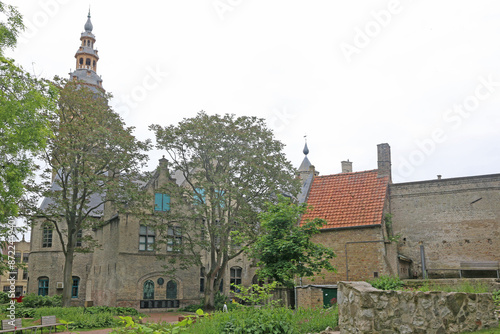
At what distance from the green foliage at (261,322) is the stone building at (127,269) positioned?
703 inches

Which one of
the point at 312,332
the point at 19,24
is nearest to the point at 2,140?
the point at 19,24

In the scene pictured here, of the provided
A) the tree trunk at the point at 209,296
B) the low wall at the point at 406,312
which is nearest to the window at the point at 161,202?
the tree trunk at the point at 209,296

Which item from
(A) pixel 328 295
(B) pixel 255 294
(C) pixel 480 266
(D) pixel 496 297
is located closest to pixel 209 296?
(A) pixel 328 295

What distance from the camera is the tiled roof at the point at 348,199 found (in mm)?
25938

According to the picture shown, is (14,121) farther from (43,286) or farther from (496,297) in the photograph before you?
(43,286)

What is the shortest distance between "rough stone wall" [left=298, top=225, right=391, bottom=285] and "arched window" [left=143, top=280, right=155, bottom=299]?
12.7 metres

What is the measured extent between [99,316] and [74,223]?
7898 mm

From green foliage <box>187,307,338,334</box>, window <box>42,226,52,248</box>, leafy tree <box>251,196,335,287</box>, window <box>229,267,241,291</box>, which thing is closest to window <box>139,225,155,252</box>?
window <box>229,267,241,291</box>

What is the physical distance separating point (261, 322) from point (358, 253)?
51.5 ft

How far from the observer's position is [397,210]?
27.9 metres

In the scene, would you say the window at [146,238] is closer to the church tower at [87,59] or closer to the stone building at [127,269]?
the stone building at [127,269]

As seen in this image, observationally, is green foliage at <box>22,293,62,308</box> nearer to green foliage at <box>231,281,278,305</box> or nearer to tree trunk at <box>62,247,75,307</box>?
tree trunk at <box>62,247,75,307</box>

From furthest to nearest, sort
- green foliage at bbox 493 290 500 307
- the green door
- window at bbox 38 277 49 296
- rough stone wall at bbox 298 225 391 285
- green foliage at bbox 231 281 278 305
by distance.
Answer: window at bbox 38 277 49 296
rough stone wall at bbox 298 225 391 285
the green door
green foliage at bbox 493 290 500 307
green foliage at bbox 231 281 278 305

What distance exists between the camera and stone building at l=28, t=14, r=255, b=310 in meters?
32.1
